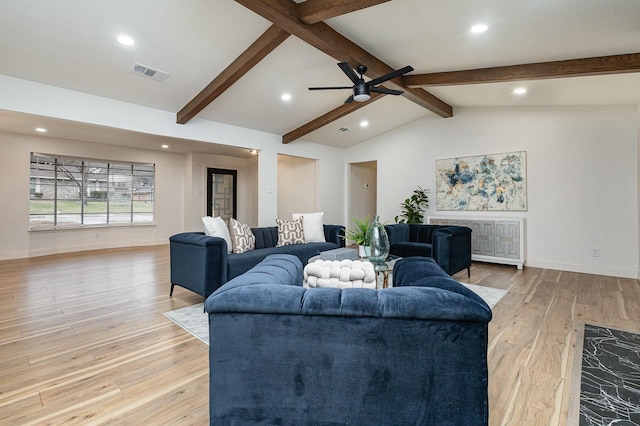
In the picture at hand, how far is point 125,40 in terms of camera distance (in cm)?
304

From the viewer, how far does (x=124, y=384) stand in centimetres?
→ 189

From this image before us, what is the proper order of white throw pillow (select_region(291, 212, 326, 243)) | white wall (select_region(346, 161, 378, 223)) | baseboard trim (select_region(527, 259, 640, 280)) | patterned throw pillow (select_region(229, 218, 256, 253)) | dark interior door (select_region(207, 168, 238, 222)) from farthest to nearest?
dark interior door (select_region(207, 168, 238, 222))
white wall (select_region(346, 161, 378, 223))
white throw pillow (select_region(291, 212, 326, 243))
baseboard trim (select_region(527, 259, 640, 280))
patterned throw pillow (select_region(229, 218, 256, 253))

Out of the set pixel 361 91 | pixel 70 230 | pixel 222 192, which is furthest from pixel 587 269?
pixel 70 230

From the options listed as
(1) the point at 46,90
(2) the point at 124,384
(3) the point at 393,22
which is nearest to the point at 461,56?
(3) the point at 393,22

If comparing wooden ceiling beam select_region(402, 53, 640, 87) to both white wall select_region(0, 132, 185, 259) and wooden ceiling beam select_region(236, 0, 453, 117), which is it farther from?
white wall select_region(0, 132, 185, 259)

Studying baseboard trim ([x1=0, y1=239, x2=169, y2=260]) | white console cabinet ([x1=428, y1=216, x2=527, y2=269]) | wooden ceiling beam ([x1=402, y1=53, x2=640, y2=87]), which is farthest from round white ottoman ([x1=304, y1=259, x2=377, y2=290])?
baseboard trim ([x1=0, y1=239, x2=169, y2=260])

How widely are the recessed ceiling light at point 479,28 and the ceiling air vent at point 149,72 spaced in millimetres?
3476

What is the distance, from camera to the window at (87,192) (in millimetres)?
6512

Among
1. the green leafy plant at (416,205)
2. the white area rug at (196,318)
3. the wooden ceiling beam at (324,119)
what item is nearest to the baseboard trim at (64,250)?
the wooden ceiling beam at (324,119)

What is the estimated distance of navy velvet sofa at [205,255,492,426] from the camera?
112 centimetres

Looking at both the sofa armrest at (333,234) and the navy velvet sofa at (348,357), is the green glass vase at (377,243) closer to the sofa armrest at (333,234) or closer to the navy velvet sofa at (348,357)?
the navy velvet sofa at (348,357)

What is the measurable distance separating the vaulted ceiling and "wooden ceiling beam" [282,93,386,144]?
1.59ft

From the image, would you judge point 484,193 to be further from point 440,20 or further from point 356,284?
point 356,284

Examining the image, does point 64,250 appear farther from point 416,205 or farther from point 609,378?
point 609,378
